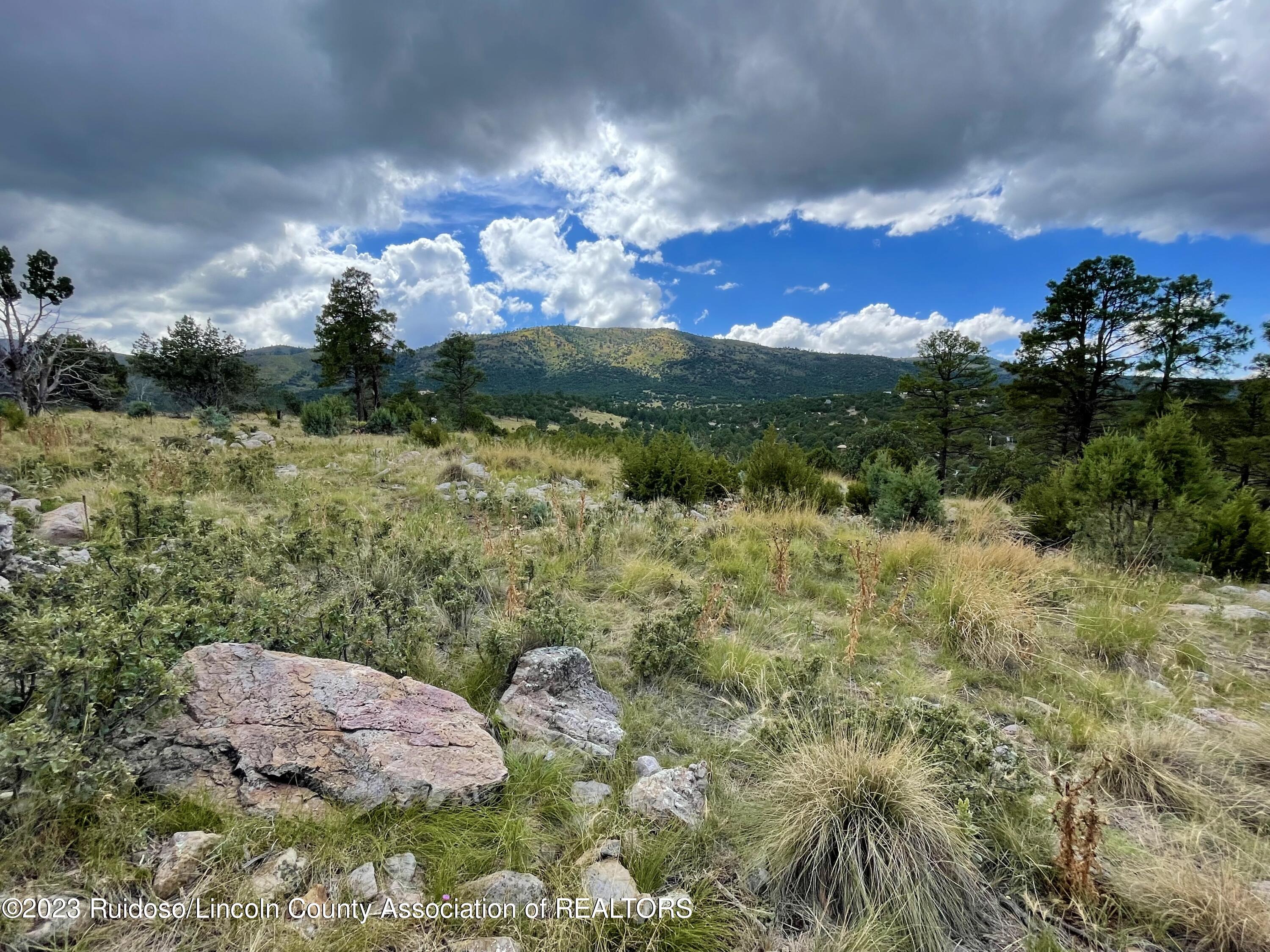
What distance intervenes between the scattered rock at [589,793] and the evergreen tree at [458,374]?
107 feet

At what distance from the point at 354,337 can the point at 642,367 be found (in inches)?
5304

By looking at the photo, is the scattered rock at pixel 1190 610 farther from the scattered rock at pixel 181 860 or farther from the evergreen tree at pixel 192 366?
the evergreen tree at pixel 192 366

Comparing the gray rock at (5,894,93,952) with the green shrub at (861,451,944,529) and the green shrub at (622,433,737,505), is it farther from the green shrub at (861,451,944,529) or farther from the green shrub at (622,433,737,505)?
the green shrub at (861,451,944,529)

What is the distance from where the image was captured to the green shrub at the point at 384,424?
18.1 metres

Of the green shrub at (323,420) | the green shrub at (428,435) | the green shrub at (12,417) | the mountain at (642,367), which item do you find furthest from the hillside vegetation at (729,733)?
the mountain at (642,367)

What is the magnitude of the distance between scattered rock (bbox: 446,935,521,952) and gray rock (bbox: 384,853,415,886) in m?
0.31

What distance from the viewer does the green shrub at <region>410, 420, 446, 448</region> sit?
519 inches

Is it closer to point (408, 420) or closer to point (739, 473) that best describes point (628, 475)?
point (739, 473)

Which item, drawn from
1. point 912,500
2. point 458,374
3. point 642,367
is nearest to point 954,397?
point 912,500

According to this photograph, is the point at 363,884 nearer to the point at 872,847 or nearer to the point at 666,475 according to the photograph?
the point at 872,847

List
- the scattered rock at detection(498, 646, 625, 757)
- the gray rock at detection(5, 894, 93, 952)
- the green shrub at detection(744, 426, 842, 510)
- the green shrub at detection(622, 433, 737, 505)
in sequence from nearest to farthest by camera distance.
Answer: the gray rock at detection(5, 894, 93, 952), the scattered rock at detection(498, 646, 625, 757), the green shrub at detection(622, 433, 737, 505), the green shrub at detection(744, 426, 842, 510)

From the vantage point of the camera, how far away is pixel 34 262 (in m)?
18.4

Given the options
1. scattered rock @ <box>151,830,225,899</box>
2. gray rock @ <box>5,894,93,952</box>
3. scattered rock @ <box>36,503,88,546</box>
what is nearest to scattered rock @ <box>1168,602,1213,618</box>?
scattered rock @ <box>151,830,225,899</box>

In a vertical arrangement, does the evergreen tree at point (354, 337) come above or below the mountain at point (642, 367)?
below
